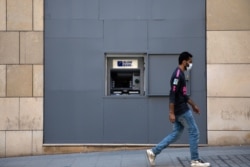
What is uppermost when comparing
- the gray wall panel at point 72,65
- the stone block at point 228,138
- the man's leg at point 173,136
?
the gray wall panel at point 72,65

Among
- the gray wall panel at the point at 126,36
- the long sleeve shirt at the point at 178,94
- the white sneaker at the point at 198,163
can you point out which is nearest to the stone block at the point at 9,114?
the gray wall panel at the point at 126,36

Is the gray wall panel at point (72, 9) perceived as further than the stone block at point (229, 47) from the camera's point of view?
Yes

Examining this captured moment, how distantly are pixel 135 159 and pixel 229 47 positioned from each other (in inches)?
131

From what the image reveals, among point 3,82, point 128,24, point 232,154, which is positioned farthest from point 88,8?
point 232,154

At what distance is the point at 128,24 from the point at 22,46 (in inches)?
96.7

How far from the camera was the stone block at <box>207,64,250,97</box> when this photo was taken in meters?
10.3

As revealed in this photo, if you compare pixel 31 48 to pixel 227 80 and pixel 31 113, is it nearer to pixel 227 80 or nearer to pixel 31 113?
pixel 31 113

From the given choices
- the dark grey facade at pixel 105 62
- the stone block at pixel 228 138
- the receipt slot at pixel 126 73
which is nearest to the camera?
the stone block at pixel 228 138

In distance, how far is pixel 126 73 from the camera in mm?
10664

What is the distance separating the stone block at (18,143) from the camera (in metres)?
10.4

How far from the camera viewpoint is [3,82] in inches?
411

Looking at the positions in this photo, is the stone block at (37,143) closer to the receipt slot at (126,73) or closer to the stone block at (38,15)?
the receipt slot at (126,73)

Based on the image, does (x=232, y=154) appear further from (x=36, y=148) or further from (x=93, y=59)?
(x=36, y=148)

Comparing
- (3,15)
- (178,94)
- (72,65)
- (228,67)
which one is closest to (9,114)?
(72,65)
